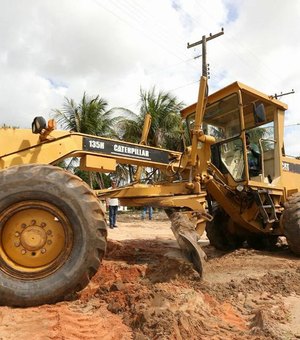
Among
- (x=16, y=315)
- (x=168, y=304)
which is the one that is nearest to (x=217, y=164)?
(x=168, y=304)

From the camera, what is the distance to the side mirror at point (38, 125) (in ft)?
15.0

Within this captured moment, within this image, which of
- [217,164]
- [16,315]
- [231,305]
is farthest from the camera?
[217,164]

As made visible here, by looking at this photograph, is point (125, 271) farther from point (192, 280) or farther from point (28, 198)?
point (28, 198)

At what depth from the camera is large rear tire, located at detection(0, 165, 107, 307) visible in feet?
12.5

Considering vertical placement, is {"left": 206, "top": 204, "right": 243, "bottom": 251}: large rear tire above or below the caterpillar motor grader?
below

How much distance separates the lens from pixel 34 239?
12.9 feet

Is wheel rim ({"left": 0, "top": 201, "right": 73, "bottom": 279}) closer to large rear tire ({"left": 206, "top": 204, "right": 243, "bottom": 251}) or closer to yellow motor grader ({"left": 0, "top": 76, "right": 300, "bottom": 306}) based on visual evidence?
yellow motor grader ({"left": 0, "top": 76, "right": 300, "bottom": 306})

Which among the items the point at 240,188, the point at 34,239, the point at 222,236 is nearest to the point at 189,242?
the point at 34,239

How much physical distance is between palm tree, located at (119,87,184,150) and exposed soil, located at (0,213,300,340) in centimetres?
1662

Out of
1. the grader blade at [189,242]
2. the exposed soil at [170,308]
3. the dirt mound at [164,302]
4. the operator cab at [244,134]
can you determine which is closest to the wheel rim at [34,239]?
the exposed soil at [170,308]

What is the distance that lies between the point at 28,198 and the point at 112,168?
1501 mm

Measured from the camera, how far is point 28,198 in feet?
12.8

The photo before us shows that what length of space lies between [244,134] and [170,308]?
13.5 feet

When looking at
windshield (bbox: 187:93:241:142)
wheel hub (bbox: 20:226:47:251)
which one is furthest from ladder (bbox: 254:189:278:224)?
wheel hub (bbox: 20:226:47:251)
